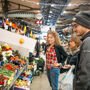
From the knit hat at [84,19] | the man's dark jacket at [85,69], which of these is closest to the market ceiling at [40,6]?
the knit hat at [84,19]

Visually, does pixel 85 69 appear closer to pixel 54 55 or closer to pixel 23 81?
pixel 54 55

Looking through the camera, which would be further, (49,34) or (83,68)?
(49,34)

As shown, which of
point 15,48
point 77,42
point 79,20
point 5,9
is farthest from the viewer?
point 5,9

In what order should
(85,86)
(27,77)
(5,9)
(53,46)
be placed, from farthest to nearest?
(5,9) → (27,77) → (53,46) → (85,86)

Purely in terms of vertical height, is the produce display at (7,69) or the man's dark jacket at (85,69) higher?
the man's dark jacket at (85,69)

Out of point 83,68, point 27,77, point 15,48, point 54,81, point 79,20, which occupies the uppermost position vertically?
point 79,20

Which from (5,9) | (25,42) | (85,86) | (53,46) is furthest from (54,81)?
(5,9)

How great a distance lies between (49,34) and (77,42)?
0.70 meters

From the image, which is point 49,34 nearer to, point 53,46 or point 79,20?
point 53,46

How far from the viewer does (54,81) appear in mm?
3318

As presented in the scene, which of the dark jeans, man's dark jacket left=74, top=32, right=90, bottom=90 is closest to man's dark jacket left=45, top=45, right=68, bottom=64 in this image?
the dark jeans

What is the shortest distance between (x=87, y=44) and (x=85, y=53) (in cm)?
10

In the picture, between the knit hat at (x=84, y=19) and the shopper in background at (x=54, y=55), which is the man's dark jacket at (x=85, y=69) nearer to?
the knit hat at (x=84, y=19)

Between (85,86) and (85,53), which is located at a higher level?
(85,53)
